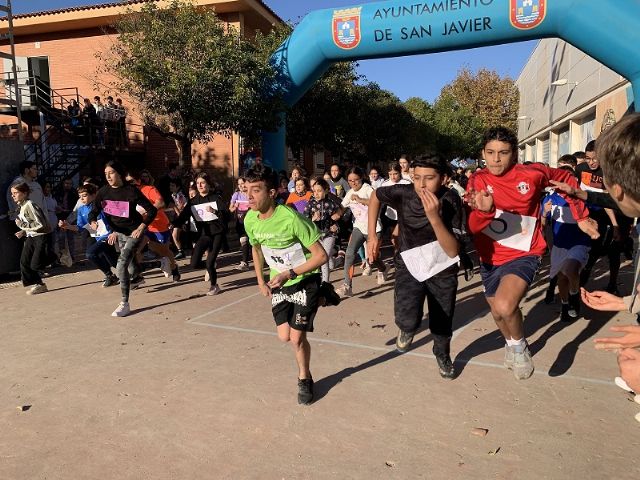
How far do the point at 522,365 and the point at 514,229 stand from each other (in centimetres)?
109

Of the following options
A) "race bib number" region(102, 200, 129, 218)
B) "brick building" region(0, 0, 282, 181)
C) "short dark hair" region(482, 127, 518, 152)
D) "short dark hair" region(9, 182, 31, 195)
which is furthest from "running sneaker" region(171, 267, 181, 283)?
"brick building" region(0, 0, 282, 181)

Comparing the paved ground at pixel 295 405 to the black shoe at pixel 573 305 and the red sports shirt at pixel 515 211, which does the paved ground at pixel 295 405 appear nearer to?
the black shoe at pixel 573 305

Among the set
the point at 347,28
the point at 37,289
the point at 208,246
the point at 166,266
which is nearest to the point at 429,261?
the point at 208,246

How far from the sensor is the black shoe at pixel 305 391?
357cm

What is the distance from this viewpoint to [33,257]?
292 inches

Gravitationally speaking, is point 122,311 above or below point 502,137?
below

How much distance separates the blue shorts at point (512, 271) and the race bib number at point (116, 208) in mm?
4559

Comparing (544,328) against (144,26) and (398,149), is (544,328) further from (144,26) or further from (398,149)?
(398,149)

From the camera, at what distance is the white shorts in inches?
208

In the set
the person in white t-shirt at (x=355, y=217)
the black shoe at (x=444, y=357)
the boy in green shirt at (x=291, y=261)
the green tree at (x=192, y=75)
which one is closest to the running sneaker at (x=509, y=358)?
the black shoe at (x=444, y=357)

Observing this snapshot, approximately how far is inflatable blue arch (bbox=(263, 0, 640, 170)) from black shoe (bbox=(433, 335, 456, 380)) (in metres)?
8.41

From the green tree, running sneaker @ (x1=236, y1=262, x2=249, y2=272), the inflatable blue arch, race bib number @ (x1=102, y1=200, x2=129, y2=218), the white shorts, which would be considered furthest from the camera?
the green tree

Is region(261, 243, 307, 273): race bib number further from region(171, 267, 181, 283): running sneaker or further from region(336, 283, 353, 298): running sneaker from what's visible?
region(171, 267, 181, 283): running sneaker

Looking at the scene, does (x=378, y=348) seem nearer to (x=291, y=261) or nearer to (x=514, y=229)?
(x=291, y=261)
